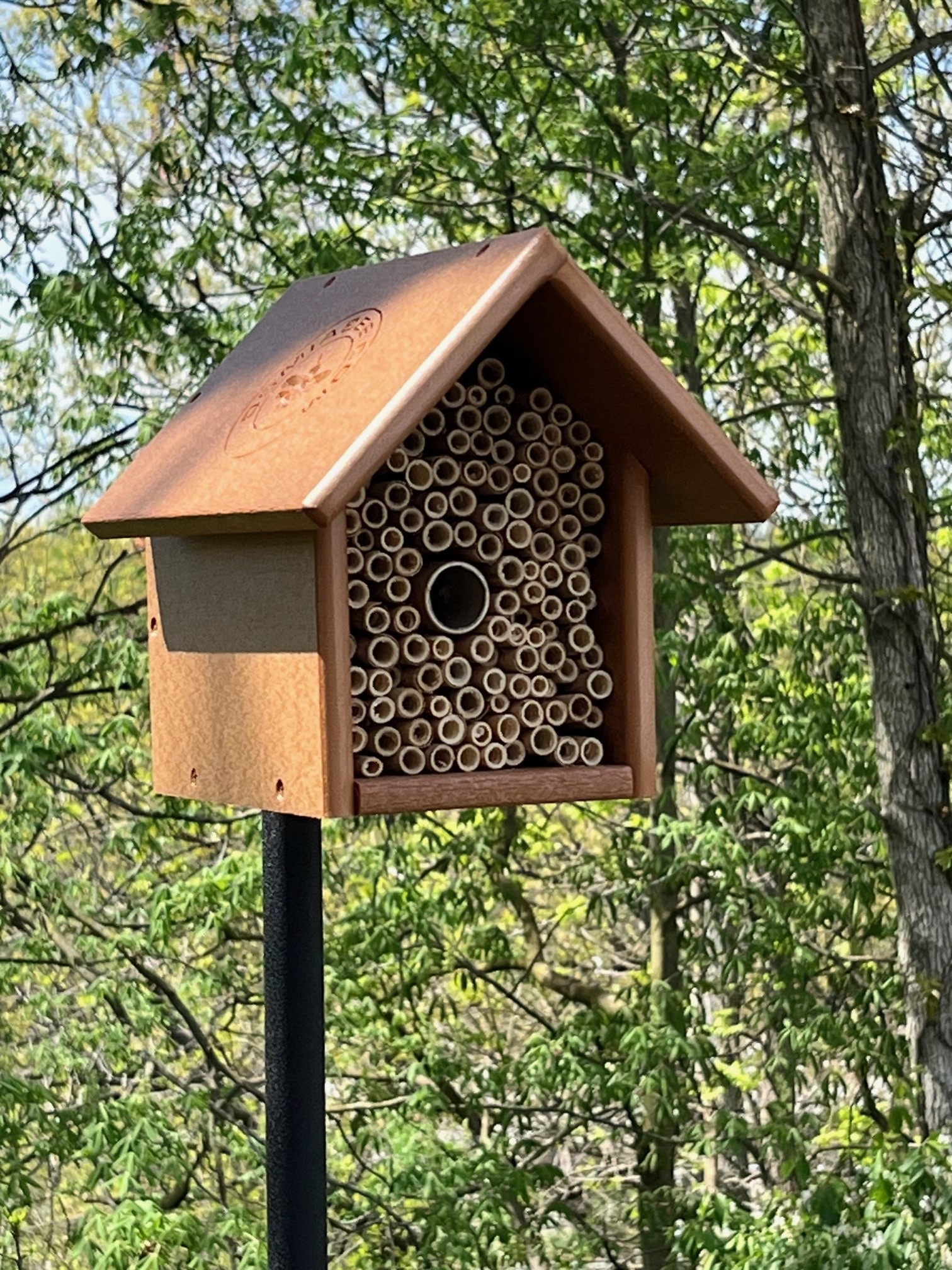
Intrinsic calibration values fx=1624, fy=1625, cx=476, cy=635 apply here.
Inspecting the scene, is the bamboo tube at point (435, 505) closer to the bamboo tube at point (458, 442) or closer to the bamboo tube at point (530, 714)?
the bamboo tube at point (458, 442)

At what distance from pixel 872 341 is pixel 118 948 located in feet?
7.74

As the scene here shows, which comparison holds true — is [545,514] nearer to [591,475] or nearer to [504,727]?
[591,475]

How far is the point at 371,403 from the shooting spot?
1.55 meters

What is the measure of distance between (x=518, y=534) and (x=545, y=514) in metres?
0.05

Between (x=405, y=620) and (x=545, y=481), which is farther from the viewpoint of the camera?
(x=545, y=481)

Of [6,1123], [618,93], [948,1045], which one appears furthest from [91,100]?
[948,1045]

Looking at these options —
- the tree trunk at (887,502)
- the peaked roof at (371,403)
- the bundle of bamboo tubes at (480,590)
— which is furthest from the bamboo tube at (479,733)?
the tree trunk at (887,502)

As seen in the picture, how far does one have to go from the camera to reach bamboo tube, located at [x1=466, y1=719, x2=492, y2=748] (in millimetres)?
1692

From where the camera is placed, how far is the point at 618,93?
13.8ft

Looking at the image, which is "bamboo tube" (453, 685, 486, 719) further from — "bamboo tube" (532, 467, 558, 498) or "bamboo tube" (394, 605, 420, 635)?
"bamboo tube" (532, 467, 558, 498)

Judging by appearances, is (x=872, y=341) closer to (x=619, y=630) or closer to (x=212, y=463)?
(x=619, y=630)

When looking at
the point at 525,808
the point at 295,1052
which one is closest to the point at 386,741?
the point at 295,1052

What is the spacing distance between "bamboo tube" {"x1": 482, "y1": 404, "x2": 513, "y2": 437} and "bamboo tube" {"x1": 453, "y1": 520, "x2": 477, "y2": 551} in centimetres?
8

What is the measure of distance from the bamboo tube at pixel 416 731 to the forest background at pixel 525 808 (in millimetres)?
1702
